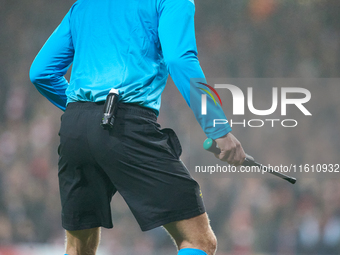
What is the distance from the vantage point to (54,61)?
1381mm

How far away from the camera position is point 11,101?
12.6ft

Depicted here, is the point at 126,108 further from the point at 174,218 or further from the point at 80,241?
the point at 80,241

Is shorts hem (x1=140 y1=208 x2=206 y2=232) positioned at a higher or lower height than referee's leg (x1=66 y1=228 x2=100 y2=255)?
higher

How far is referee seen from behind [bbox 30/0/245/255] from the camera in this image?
3.59 feet

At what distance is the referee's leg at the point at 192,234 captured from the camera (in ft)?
3.61

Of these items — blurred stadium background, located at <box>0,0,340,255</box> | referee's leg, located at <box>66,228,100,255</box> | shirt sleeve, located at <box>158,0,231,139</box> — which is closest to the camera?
shirt sleeve, located at <box>158,0,231,139</box>

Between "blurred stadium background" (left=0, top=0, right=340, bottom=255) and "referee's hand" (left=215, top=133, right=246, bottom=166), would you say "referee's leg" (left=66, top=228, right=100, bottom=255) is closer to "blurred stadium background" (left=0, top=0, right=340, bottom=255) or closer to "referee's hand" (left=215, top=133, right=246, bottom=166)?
"referee's hand" (left=215, top=133, right=246, bottom=166)

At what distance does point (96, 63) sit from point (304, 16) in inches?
118

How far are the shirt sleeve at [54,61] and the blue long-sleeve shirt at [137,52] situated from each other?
89 millimetres

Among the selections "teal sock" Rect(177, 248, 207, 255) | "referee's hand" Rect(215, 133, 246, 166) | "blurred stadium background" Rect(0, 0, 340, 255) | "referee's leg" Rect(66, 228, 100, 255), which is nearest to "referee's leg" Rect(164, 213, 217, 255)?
"teal sock" Rect(177, 248, 207, 255)

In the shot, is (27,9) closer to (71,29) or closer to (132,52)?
(71,29)

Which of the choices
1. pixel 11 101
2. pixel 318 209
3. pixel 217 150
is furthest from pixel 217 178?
pixel 217 150

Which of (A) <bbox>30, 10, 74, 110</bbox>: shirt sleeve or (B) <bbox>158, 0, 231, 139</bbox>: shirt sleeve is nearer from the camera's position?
(B) <bbox>158, 0, 231, 139</bbox>: shirt sleeve

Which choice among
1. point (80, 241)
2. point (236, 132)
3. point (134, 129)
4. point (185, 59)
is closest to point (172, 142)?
point (134, 129)
